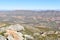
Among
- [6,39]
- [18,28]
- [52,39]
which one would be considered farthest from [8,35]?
[52,39]

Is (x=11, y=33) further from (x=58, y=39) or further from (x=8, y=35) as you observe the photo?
(x=58, y=39)

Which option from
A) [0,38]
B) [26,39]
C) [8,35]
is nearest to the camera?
[0,38]

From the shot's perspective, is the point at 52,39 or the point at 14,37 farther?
the point at 52,39

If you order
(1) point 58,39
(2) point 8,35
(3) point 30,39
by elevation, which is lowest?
(1) point 58,39

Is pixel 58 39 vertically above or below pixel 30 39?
below

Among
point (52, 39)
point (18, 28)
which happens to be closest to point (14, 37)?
point (18, 28)

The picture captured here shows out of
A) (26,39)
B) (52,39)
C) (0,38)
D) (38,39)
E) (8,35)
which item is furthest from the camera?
(52,39)

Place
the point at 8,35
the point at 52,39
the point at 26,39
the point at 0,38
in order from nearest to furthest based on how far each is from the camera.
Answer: the point at 0,38 < the point at 8,35 < the point at 26,39 < the point at 52,39

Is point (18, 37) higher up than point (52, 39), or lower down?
higher up

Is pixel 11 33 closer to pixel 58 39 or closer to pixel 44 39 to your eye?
pixel 44 39
